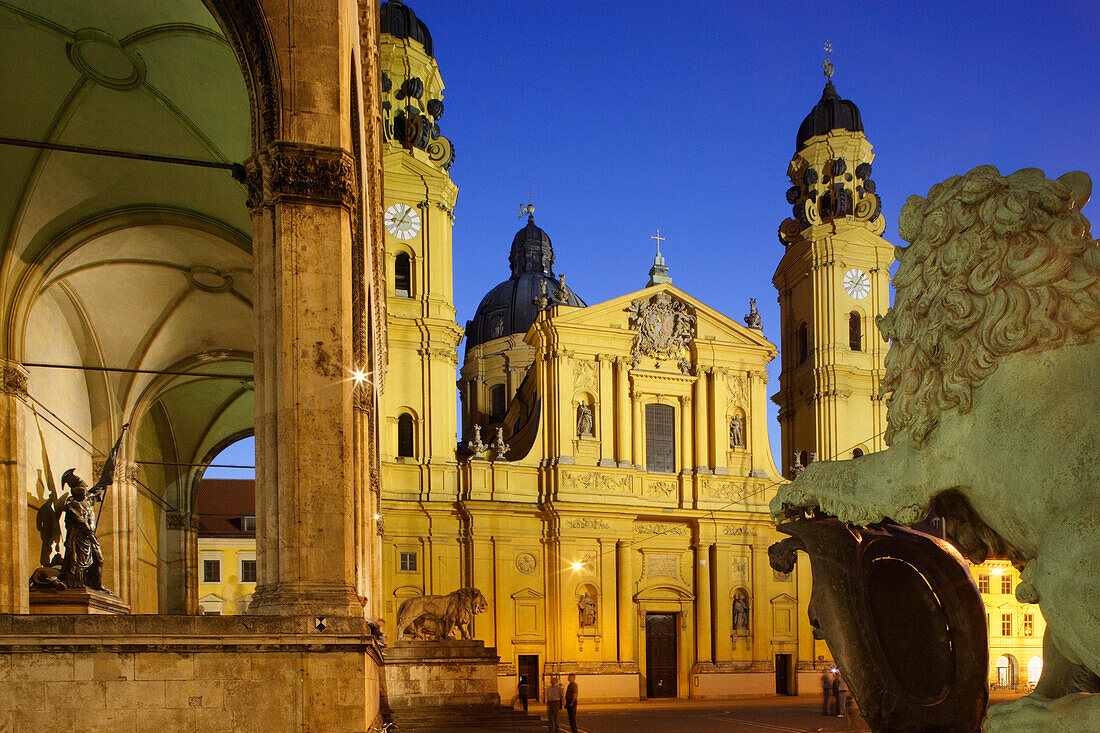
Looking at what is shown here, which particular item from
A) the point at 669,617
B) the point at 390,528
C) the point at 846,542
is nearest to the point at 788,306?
the point at 669,617

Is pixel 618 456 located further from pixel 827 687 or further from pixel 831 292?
pixel 827 687

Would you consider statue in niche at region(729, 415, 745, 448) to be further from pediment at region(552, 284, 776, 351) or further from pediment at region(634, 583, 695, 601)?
pediment at region(634, 583, 695, 601)

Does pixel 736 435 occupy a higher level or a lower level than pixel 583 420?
lower

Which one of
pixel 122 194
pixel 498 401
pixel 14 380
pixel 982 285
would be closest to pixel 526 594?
pixel 498 401

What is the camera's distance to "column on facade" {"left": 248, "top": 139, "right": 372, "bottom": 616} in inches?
324

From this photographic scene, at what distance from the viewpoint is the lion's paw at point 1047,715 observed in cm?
245

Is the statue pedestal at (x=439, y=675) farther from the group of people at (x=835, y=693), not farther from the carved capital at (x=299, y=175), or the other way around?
the carved capital at (x=299, y=175)

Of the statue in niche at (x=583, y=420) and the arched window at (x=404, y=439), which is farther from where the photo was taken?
the statue in niche at (x=583, y=420)

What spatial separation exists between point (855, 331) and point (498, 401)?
1889 cm

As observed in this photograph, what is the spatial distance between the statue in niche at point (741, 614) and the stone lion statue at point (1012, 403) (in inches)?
1271

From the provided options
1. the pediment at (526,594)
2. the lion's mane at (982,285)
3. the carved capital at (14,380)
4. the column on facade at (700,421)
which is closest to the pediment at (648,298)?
the column on facade at (700,421)

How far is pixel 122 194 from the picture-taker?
16.8 m

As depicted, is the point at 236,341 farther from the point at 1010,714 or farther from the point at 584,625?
the point at 1010,714

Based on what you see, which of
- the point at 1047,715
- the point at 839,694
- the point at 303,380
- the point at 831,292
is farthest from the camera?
the point at 831,292
